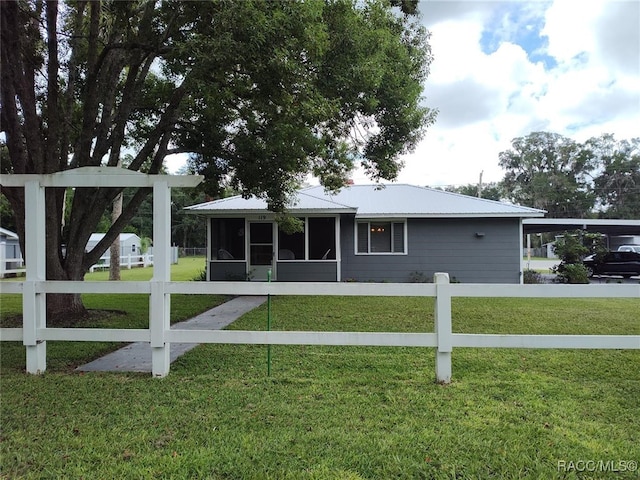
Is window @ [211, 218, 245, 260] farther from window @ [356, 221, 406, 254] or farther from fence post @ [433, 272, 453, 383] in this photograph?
fence post @ [433, 272, 453, 383]

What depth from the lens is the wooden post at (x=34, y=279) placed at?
16.0ft

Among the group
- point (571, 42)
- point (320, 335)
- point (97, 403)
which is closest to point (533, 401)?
point (320, 335)

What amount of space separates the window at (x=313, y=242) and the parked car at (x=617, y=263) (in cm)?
1330

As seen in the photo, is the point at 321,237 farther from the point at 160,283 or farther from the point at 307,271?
the point at 160,283

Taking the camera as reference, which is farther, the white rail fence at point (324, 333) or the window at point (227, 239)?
the window at point (227, 239)

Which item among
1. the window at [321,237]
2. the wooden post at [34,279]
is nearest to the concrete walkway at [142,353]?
the wooden post at [34,279]

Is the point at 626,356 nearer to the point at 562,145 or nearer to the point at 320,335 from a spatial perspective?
the point at 320,335

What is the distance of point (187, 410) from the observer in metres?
3.87

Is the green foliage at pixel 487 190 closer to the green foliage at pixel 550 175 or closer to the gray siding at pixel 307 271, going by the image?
the green foliage at pixel 550 175

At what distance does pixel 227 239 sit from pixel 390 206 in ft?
20.4

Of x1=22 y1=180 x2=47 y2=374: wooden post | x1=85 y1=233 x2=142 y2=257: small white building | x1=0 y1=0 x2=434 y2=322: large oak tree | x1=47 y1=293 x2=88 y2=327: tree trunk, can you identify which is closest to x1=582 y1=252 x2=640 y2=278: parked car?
x1=0 y1=0 x2=434 y2=322: large oak tree

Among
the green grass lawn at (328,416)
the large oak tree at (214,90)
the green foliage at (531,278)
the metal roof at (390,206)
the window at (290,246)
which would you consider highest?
the large oak tree at (214,90)

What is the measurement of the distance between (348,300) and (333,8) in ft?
23.3

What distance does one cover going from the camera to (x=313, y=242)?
612 inches
